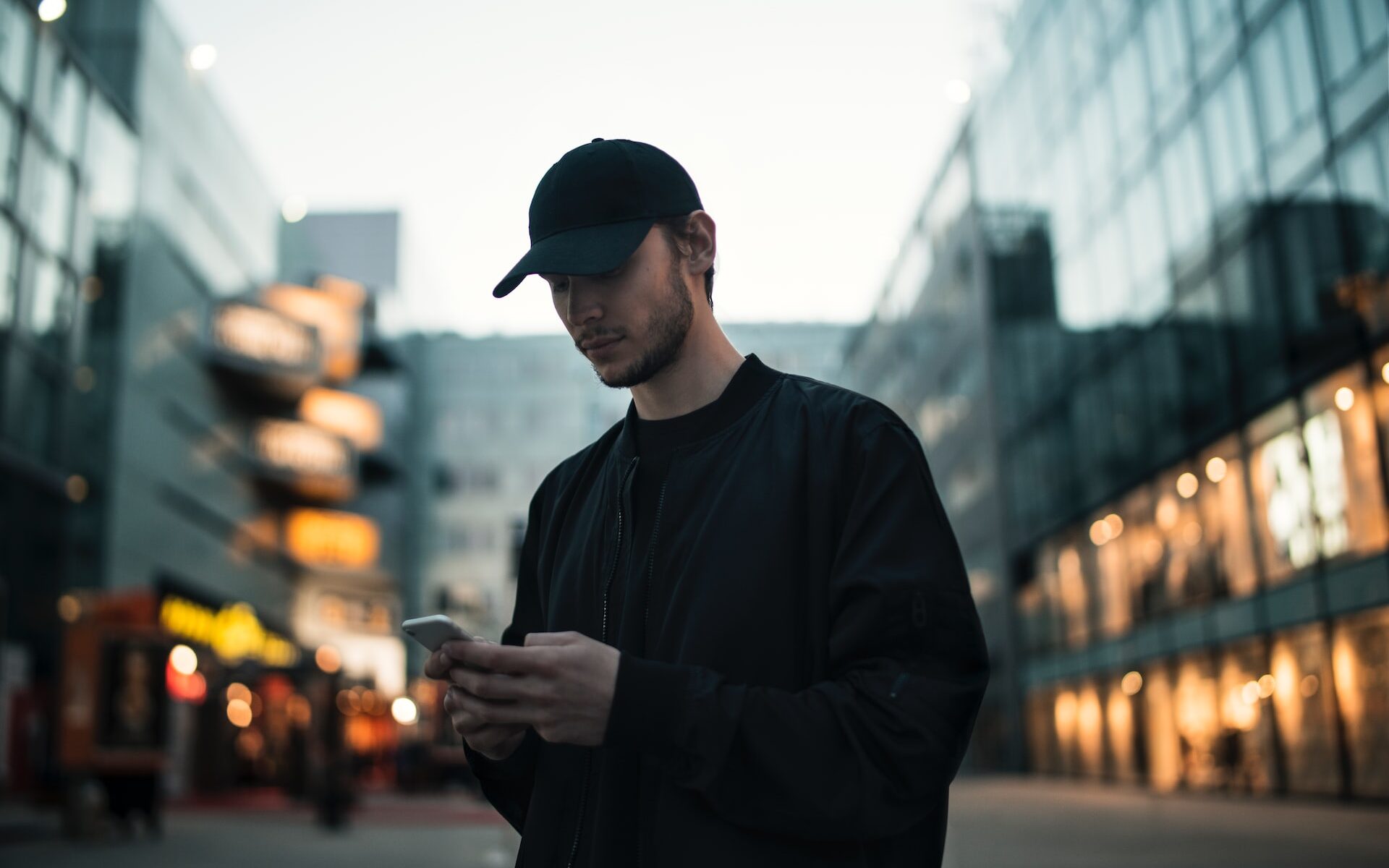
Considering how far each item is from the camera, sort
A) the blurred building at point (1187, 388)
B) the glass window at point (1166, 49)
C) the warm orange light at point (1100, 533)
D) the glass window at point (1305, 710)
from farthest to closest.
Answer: the warm orange light at point (1100, 533) → the glass window at point (1166, 49) → the glass window at point (1305, 710) → the blurred building at point (1187, 388)

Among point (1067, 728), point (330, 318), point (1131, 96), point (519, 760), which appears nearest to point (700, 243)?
point (519, 760)

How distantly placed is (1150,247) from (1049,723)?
53.1 ft

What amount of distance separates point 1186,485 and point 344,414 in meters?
38.5

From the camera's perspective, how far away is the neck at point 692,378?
2018mm

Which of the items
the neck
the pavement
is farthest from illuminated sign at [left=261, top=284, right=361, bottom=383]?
the neck

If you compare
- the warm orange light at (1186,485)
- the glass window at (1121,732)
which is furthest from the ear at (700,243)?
the glass window at (1121,732)

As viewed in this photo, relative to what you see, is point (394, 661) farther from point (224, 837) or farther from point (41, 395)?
point (224, 837)

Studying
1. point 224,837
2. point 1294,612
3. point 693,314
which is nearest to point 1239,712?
point 1294,612

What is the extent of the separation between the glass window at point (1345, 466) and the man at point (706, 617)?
2107 centimetres

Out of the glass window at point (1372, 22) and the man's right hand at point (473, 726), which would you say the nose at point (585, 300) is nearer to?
the man's right hand at point (473, 726)

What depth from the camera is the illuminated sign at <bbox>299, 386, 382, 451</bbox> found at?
179ft

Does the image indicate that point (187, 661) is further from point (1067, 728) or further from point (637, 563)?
point (637, 563)

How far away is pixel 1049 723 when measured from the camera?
39.7 metres

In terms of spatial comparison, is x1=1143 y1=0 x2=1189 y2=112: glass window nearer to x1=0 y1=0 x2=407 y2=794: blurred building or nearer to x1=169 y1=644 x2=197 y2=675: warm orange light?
x1=0 y1=0 x2=407 y2=794: blurred building
